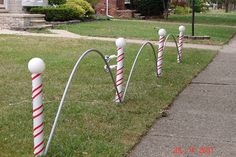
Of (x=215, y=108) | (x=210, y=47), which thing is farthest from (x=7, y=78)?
(x=210, y=47)

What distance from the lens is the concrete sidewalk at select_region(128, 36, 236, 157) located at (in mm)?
6148

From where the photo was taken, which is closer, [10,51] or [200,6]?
[10,51]

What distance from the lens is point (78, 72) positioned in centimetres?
1124

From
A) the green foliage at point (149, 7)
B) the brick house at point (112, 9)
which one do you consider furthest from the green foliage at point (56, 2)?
the green foliage at point (149, 7)

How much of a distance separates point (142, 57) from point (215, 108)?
580 cm

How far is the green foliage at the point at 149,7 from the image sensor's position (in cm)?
3897

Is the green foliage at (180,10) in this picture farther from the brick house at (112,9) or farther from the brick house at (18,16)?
the brick house at (18,16)

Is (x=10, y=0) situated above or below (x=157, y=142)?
above

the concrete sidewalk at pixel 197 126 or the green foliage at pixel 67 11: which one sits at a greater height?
the green foliage at pixel 67 11

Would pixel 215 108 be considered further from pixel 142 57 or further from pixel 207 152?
pixel 142 57

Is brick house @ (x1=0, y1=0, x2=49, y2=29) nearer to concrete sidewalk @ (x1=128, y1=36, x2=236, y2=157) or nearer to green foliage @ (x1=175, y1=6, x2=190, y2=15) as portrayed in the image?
concrete sidewalk @ (x1=128, y1=36, x2=236, y2=157)

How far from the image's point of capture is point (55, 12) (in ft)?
83.1
